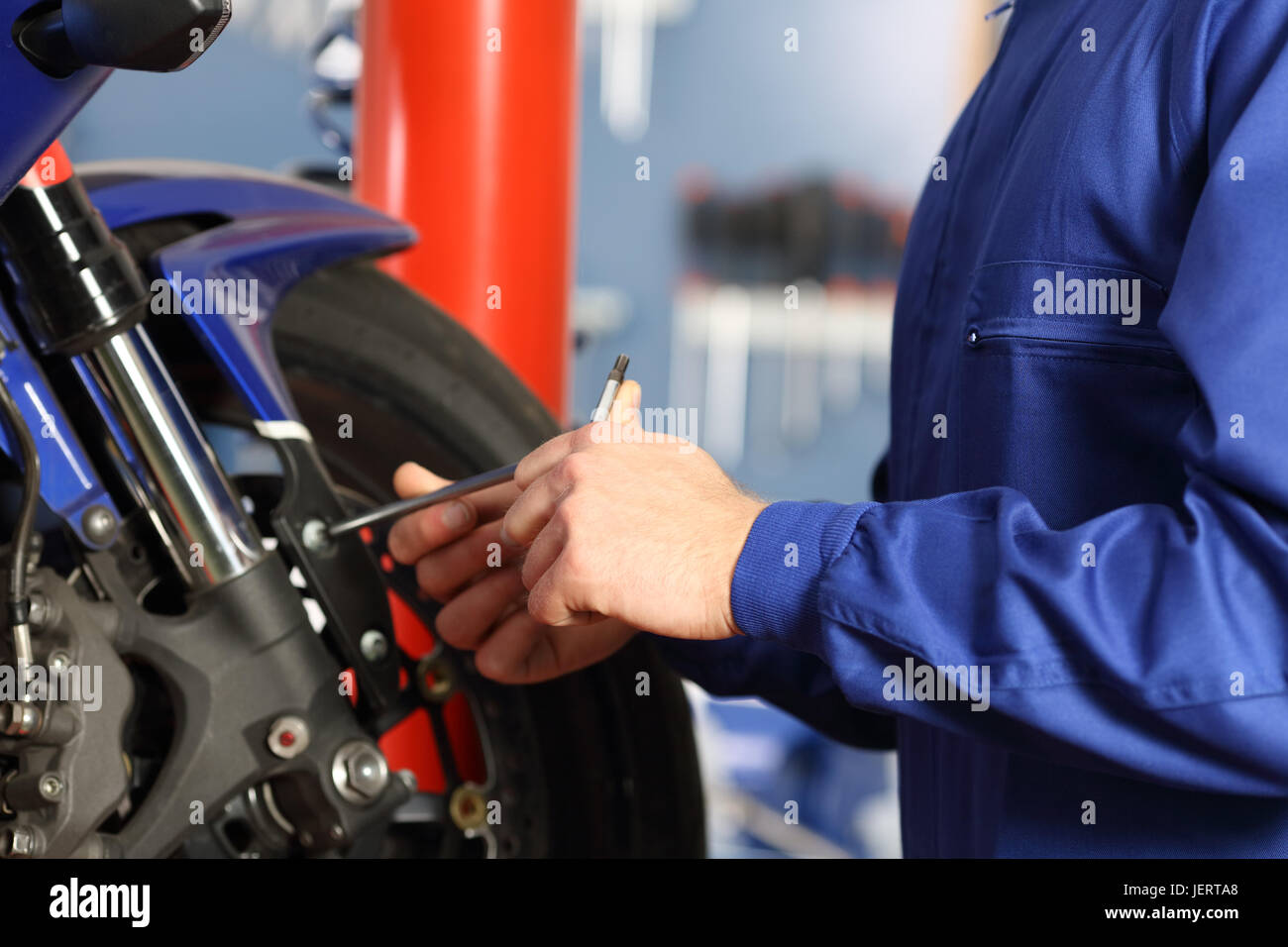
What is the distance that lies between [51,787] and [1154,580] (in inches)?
20.1

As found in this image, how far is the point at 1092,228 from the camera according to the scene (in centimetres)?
59

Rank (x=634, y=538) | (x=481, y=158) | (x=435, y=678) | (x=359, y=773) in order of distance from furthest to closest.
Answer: (x=481, y=158)
(x=435, y=678)
(x=359, y=773)
(x=634, y=538)

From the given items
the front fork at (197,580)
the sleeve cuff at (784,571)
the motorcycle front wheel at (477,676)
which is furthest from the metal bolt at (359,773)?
the sleeve cuff at (784,571)

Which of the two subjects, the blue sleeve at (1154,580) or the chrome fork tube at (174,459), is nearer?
the blue sleeve at (1154,580)

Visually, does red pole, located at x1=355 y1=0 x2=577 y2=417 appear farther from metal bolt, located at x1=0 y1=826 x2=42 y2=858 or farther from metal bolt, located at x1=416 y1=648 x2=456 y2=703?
metal bolt, located at x1=0 y1=826 x2=42 y2=858

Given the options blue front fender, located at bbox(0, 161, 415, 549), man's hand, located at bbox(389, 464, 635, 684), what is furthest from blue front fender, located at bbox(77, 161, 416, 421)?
man's hand, located at bbox(389, 464, 635, 684)

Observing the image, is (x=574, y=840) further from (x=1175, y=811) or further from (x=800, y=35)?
(x=800, y=35)

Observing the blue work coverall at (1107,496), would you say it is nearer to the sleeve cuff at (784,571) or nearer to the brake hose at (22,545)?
the sleeve cuff at (784,571)

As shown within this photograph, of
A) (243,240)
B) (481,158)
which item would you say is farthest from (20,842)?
(481,158)

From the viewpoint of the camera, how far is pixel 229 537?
64cm

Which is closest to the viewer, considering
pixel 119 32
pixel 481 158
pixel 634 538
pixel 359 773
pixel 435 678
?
pixel 119 32

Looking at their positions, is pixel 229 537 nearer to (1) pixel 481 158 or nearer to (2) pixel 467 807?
(2) pixel 467 807

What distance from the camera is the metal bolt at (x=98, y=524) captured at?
0.62 m

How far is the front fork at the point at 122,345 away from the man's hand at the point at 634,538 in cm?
18
